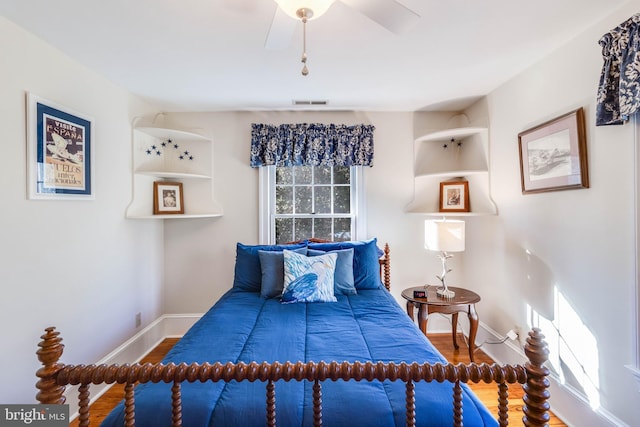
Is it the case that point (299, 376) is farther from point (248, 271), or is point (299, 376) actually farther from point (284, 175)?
Result: point (284, 175)

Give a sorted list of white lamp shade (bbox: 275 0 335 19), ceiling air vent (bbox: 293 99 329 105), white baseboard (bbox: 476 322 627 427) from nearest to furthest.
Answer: white lamp shade (bbox: 275 0 335 19) → white baseboard (bbox: 476 322 627 427) → ceiling air vent (bbox: 293 99 329 105)

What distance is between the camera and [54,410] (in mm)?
967

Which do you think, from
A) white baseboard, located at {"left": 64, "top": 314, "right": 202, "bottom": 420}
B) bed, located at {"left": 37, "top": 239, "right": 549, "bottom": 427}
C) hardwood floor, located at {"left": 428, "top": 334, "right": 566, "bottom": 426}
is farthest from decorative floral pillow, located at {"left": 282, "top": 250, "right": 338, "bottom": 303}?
white baseboard, located at {"left": 64, "top": 314, "right": 202, "bottom": 420}

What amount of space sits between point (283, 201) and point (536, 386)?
2.63 m

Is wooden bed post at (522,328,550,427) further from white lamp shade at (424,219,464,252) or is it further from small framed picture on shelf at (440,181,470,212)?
small framed picture on shelf at (440,181,470,212)

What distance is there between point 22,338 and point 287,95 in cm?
246

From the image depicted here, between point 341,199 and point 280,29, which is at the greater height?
point 280,29

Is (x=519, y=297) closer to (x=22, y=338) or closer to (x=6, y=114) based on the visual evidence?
(x=22, y=338)

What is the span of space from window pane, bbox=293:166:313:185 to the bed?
5.79 ft

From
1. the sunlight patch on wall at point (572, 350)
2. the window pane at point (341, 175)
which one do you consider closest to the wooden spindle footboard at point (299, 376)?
the sunlight patch on wall at point (572, 350)

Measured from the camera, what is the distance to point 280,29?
4.67 feet

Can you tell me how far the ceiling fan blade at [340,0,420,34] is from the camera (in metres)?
1.20

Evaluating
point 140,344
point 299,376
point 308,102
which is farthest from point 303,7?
point 140,344

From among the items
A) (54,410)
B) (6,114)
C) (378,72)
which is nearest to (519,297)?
(378,72)
